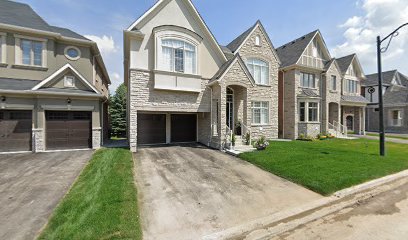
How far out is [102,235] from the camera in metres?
Result: 3.76

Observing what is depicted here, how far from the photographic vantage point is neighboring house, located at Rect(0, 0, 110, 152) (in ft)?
37.4

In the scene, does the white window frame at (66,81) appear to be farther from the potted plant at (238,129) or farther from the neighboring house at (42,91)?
the potted plant at (238,129)

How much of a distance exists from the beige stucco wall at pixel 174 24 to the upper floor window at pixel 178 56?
0.60 m

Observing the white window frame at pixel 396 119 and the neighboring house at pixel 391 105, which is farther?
the white window frame at pixel 396 119

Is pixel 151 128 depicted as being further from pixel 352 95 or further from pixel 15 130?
pixel 352 95

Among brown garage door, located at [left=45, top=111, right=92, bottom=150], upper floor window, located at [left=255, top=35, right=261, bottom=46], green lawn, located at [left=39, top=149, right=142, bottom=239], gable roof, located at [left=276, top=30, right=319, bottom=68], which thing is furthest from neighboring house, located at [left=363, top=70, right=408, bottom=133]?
brown garage door, located at [left=45, top=111, right=92, bottom=150]

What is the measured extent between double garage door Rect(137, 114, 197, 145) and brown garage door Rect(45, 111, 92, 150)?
347 centimetres

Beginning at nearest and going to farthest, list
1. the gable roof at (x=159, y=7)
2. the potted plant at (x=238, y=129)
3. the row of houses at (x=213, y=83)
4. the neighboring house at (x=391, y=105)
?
the gable roof at (x=159, y=7), the row of houses at (x=213, y=83), the potted plant at (x=238, y=129), the neighboring house at (x=391, y=105)

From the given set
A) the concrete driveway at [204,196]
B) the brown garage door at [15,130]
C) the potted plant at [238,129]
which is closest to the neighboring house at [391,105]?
the potted plant at [238,129]

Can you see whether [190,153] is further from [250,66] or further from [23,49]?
[23,49]

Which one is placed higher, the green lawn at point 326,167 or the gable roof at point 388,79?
the gable roof at point 388,79

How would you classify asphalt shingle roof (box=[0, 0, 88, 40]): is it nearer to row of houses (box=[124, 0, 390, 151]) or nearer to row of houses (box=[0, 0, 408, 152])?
row of houses (box=[0, 0, 408, 152])

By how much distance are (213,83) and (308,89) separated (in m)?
12.3

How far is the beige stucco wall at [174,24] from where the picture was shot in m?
12.3
